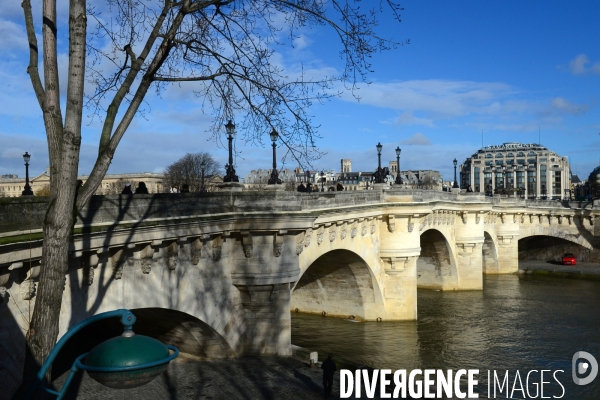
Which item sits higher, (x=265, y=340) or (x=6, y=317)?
(x=6, y=317)

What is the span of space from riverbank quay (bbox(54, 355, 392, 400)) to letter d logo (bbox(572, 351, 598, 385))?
10045 millimetres

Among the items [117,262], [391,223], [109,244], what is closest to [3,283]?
[109,244]

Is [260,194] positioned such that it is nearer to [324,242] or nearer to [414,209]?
[324,242]

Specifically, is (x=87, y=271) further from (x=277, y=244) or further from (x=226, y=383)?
(x=277, y=244)

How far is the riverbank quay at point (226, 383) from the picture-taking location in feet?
48.0

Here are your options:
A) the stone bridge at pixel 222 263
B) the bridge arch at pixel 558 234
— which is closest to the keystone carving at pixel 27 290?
the stone bridge at pixel 222 263

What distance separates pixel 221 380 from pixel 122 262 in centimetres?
529

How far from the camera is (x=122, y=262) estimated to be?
12.0 m

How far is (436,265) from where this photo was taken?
43.3 metres

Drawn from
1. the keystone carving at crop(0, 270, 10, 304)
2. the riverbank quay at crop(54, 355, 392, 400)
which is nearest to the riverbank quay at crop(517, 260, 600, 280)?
the riverbank quay at crop(54, 355, 392, 400)

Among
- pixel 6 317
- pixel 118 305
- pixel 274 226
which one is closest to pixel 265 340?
pixel 274 226

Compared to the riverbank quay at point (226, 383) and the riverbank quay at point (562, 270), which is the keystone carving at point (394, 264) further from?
the riverbank quay at point (562, 270)

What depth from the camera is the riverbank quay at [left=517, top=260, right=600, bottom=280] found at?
49625 millimetres

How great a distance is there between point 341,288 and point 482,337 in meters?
7.55
